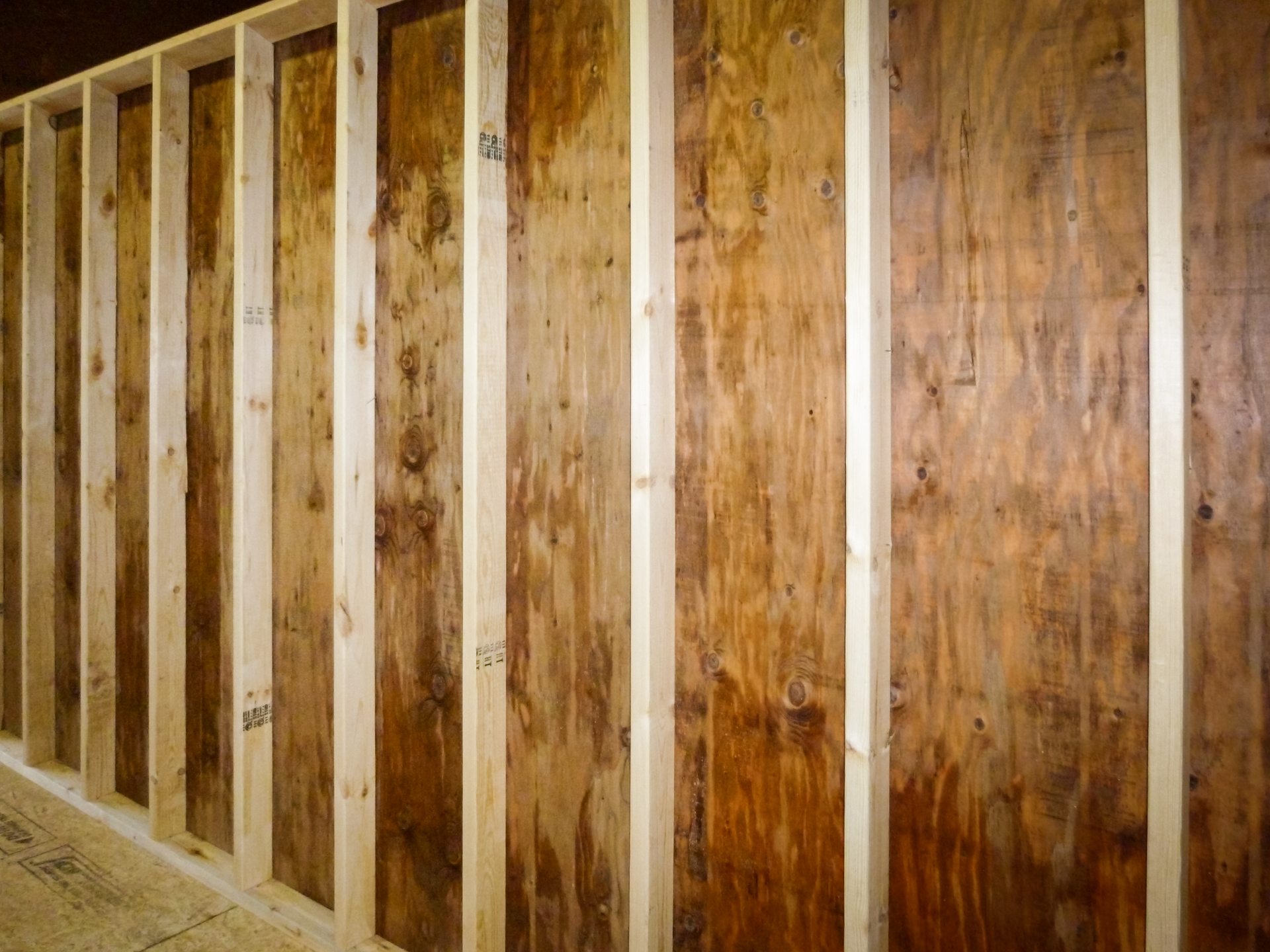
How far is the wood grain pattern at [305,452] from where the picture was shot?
2.14 metres

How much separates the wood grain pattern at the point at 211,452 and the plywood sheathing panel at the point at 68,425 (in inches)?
27.5

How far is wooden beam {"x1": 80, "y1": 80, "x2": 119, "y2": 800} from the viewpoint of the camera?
8.30 feet

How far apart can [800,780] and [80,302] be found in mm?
2729

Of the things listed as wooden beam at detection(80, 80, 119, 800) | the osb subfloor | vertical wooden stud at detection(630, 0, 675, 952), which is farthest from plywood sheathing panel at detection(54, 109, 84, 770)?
vertical wooden stud at detection(630, 0, 675, 952)

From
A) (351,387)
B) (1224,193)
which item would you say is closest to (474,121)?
(351,387)

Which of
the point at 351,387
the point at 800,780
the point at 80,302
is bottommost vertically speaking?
the point at 800,780

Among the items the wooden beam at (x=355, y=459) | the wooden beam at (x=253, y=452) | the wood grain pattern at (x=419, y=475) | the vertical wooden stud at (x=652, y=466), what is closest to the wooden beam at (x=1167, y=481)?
the vertical wooden stud at (x=652, y=466)

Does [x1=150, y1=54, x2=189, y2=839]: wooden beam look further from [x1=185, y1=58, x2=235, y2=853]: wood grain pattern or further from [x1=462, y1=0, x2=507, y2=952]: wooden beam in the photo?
[x1=462, y1=0, x2=507, y2=952]: wooden beam

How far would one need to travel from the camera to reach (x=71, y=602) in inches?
110

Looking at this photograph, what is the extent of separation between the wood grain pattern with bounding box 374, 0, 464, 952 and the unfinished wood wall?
11mm

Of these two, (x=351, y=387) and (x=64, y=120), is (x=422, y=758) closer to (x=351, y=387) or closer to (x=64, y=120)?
(x=351, y=387)

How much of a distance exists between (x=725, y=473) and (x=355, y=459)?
928 mm

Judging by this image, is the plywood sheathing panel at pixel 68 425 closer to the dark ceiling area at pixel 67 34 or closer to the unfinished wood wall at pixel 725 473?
the dark ceiling area at pixel 67 34

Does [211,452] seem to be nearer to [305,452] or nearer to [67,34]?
[305,452]
